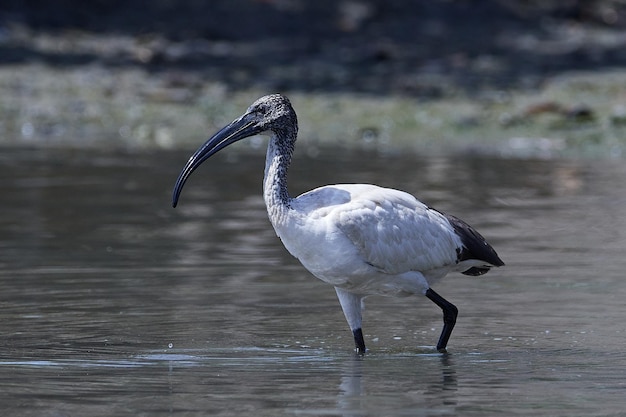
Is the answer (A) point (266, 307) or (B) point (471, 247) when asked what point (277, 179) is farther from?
(A) point (266, 307)

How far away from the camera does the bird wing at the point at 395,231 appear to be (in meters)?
7.89

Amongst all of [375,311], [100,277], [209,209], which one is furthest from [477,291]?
[209,209]

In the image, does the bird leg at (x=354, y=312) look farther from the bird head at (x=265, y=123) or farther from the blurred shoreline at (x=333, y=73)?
the blurred shoreline at (x=333, y=73)

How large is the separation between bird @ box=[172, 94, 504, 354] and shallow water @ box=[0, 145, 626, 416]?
1.17 feet

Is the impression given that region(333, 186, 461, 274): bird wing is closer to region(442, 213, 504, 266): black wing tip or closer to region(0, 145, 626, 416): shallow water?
region(442, 213, 504, 266): black wing tip

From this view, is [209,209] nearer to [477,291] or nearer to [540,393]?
[477,291]

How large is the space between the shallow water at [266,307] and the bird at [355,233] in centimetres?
36

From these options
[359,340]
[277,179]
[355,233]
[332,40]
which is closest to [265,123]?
[277,179]

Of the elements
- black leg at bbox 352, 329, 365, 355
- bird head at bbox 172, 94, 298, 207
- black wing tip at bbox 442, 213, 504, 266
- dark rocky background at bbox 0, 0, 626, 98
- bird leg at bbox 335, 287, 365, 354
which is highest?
dark rocky background at bbox 0, 0, 626, 98

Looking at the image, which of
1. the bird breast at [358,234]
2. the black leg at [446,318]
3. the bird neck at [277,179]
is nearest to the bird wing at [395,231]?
the bird breast at [358,234]

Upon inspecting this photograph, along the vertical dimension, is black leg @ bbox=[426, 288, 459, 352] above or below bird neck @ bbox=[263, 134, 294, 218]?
below

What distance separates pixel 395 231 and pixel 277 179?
68 centimetres

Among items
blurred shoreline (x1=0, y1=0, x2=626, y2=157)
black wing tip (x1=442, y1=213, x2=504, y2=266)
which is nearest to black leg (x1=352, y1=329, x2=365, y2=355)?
black wing tip (x1=442, y1=213, x2=504, y2=266)

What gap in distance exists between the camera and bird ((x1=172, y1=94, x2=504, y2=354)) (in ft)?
25.8
